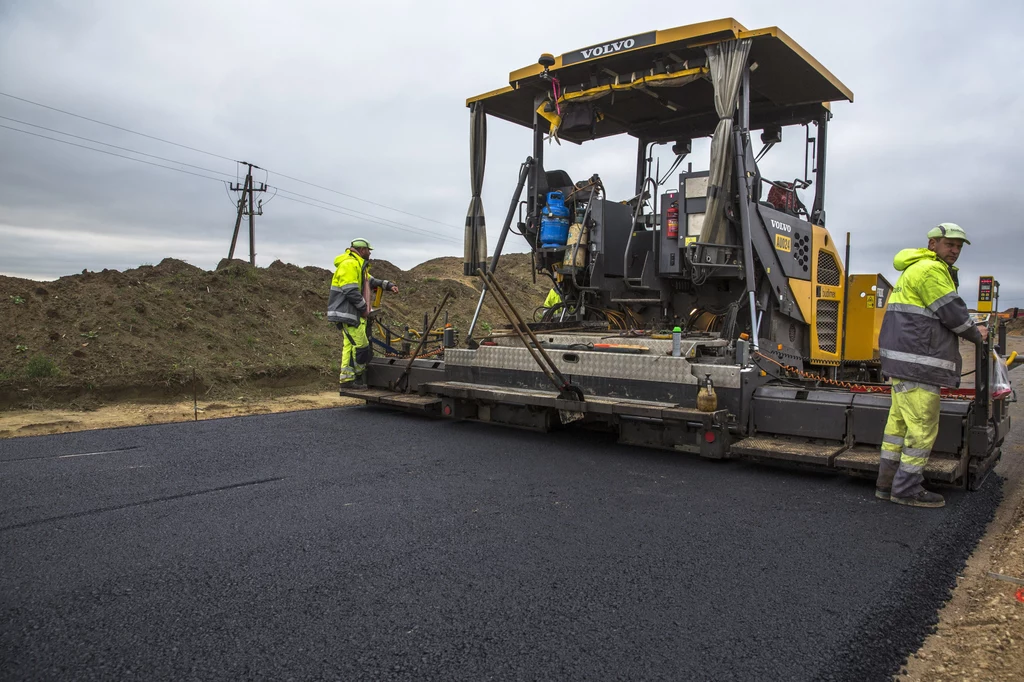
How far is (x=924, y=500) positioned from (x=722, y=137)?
10.8 ft

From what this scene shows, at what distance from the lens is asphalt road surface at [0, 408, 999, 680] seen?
2338mm

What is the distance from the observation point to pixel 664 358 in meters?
5.55

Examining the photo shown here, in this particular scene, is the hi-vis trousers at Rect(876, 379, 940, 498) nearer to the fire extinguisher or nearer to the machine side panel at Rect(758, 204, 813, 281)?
the machine side panel at Rect(758, 204, 813, 281)

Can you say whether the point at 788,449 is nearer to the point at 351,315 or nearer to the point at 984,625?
the point at 984,625

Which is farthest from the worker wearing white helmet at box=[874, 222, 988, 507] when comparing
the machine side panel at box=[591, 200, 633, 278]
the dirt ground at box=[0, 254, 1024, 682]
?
the machine side panel at box=[591, 200, 633, 278]

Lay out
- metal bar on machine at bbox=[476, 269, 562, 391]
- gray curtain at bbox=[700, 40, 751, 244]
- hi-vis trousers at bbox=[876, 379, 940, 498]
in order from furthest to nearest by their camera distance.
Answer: metal bar on machine at bbox=[476, 269, 562, 391], gray curtain at bbox=[700, 40, 751, 244], hi-vis trousers at bbox=[876, 379, 940, 498]

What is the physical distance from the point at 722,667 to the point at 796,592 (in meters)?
0.79

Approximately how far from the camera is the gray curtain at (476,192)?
7719 millimetres

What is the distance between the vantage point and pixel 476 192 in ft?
25.7

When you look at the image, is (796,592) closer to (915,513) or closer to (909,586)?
(909,586)

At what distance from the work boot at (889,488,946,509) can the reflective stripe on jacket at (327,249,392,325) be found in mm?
5647

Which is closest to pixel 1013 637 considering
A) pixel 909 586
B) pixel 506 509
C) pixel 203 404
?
pixel 909 586

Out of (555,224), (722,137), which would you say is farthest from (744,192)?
(555,224)

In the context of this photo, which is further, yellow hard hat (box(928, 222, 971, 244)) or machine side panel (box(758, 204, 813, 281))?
machine side panel (box(758, 204, 813, 281))
